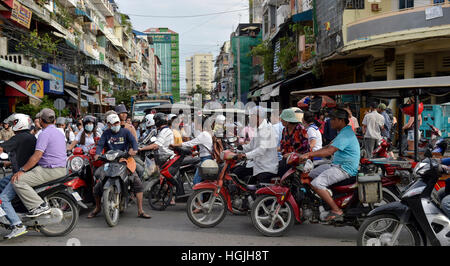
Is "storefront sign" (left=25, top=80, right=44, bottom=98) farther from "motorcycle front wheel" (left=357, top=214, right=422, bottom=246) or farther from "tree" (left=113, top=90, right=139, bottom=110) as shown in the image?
"tree" (left=113, top=90, right=139, bottom=110)

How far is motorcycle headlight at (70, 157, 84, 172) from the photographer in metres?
6.46

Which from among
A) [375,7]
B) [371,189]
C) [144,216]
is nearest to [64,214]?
[144,216]

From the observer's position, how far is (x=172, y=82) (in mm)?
152875

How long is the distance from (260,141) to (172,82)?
150 metres

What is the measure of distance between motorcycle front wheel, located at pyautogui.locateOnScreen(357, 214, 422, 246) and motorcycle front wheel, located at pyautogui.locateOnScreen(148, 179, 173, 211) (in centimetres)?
404

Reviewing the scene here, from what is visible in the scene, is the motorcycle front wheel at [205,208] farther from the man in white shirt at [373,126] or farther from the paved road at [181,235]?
the man in white shirt at [373,126]

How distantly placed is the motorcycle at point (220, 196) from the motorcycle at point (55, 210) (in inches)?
62.9

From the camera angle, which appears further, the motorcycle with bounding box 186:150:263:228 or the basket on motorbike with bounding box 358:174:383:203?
the motorcycle with bounding box 186:150:263:228

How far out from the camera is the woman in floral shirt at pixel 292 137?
5980mm

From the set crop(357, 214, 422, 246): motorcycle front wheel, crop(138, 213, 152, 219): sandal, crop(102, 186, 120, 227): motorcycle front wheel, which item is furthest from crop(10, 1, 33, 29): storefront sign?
crop(357, 214, 422, 246): motorcycle front wheel

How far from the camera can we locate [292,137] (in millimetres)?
6078

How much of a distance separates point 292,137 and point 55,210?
3.48m

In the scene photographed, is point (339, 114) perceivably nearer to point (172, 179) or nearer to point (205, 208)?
point (205, 208)
